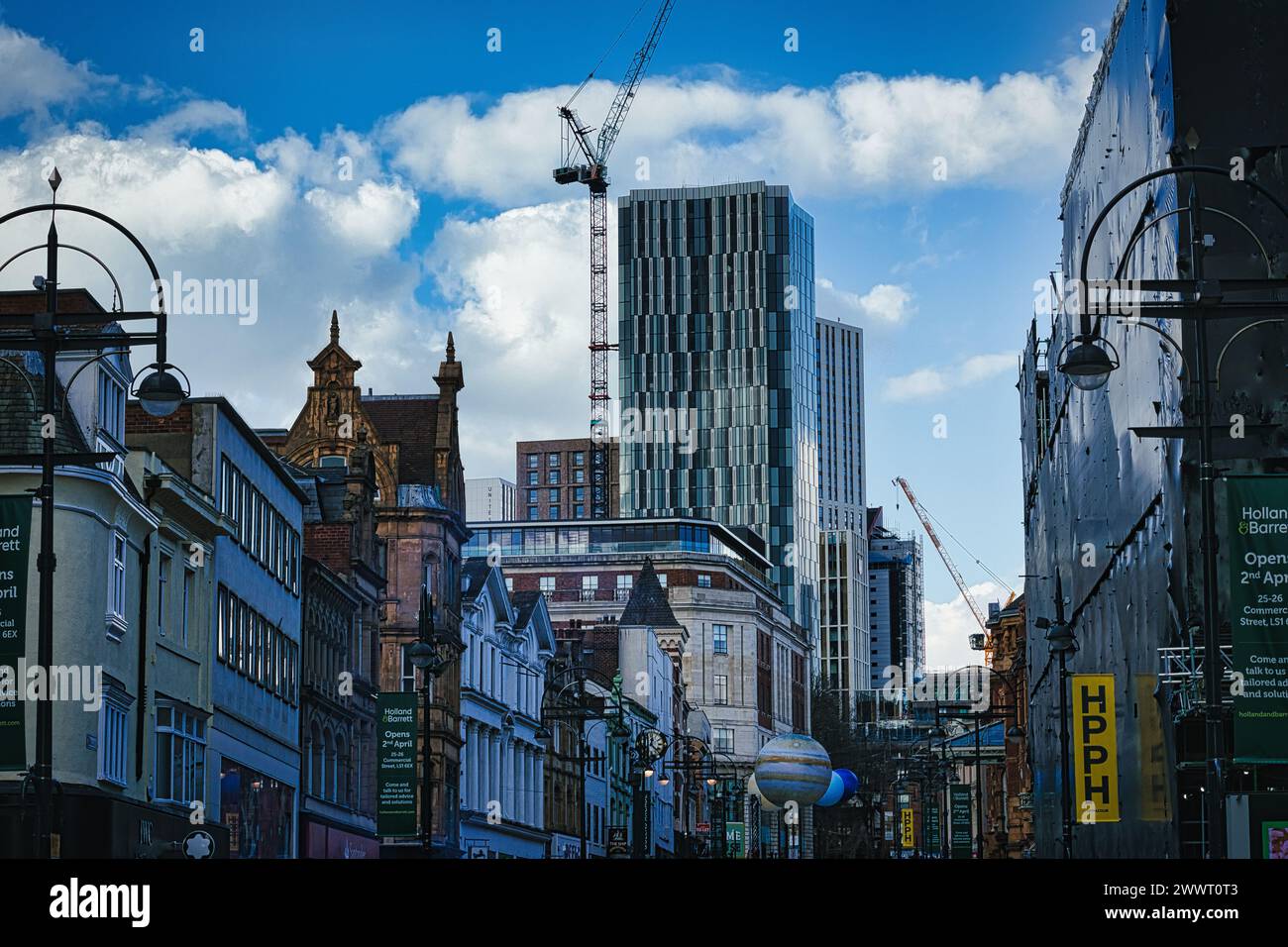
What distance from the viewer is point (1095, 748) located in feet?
139

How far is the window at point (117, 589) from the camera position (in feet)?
147

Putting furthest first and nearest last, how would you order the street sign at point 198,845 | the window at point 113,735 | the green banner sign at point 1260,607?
the street sign at point 198,845, the window at point 113,735, the green banner sign at point 1260,607

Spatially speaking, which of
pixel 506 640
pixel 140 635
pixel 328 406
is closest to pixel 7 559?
pixel 140 635

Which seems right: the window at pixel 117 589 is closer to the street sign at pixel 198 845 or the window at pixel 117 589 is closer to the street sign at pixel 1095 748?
the street sign at pixel 198 845

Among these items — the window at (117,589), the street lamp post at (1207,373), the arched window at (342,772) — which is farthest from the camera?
the arched window at (342,772)

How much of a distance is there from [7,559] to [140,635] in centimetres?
2277

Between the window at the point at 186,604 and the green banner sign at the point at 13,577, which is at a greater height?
the window at the point at 186,604

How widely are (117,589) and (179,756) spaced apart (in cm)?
717

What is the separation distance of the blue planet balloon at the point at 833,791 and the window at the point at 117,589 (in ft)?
127

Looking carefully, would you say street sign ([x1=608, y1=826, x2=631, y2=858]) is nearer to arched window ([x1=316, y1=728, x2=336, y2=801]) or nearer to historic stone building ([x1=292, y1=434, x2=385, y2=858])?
historic stone building ([x1=292, y1=434, x2=385, y2=858])

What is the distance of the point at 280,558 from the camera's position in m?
63.8

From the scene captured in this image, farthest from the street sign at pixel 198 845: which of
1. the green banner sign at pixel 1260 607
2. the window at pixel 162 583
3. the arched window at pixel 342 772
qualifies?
the green banner sign at pixel 1260 607

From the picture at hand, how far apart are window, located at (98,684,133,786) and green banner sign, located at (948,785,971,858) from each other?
40392mm
